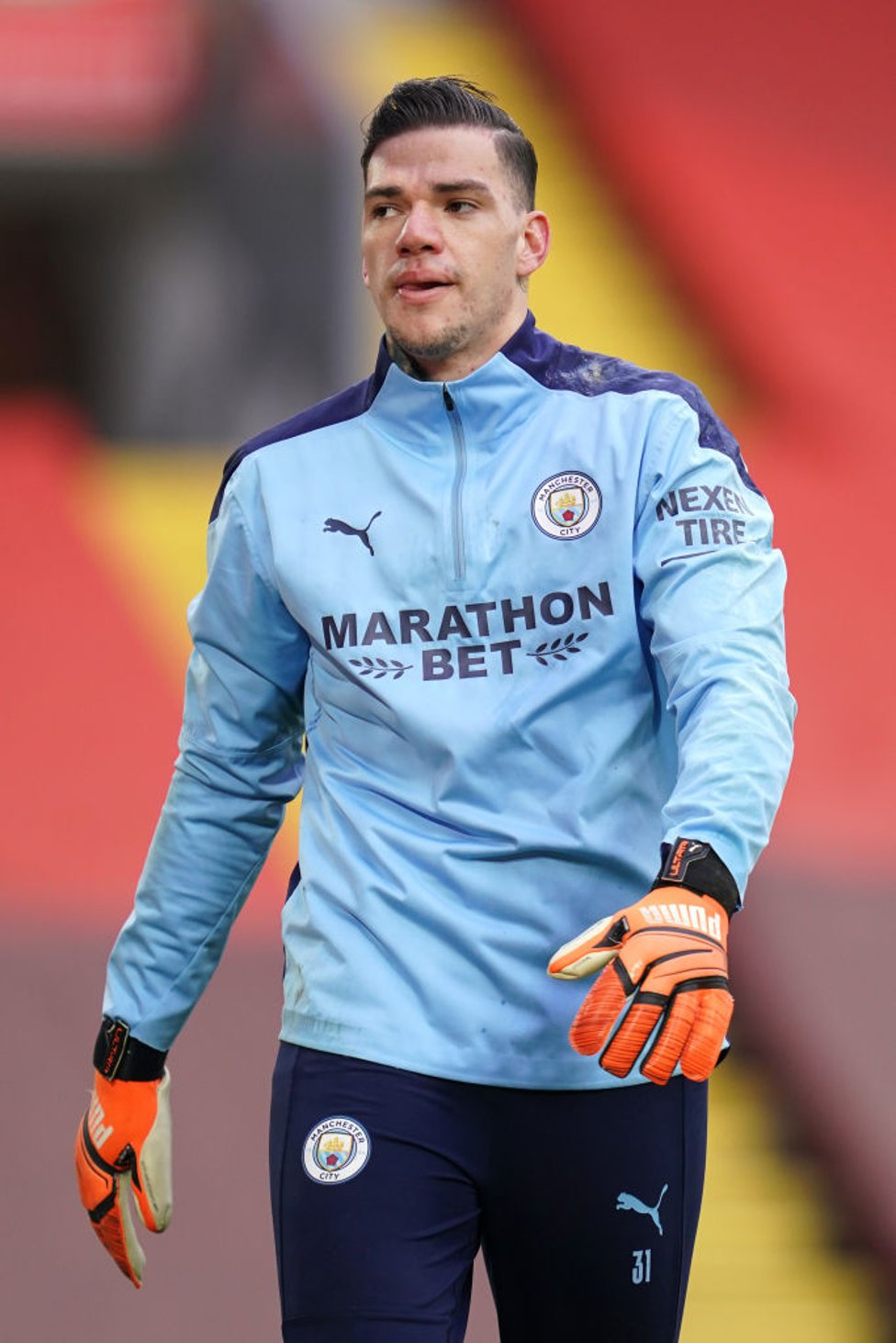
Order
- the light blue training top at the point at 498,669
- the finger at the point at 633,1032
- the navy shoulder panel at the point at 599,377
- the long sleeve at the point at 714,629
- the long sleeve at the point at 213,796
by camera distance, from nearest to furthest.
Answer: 1. the finger at the point at 633,1032
2. the long sleeve at the point at 714,629
3. the light blue training top at the point at 498,669
4. the navy shoulder panel at the point at 599,377
5. the long sleeve at the point at 213,796

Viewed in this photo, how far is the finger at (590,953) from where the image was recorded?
1.34m

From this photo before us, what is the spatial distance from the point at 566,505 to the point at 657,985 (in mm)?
480

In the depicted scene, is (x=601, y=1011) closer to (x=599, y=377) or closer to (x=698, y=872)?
(x=698, y=872)

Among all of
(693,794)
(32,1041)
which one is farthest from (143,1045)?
(32,1041)

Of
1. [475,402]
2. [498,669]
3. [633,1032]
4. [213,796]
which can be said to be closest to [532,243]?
[475,402]

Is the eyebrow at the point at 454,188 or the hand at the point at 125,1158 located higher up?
the eyebrow at the point at 454,188

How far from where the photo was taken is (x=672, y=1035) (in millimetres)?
1307

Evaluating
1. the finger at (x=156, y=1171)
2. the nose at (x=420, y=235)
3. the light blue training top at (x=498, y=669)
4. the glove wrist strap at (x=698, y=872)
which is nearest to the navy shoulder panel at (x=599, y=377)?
the light blue training top at (x=498, y=669)

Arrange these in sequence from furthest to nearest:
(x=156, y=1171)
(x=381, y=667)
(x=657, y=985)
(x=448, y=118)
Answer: (x=156, y=1171)
(x=448, y=118)
(x=381, y=667)
(x=657, y=985)

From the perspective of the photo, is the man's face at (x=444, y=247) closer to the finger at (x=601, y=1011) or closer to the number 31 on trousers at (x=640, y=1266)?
the finger at (x=601, y=1011)

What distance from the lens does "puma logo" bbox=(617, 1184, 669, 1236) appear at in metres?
1.55

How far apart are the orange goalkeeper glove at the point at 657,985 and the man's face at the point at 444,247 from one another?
0.58 metres

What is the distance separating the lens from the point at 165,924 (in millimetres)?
1814

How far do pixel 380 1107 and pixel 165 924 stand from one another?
14.7 inches
